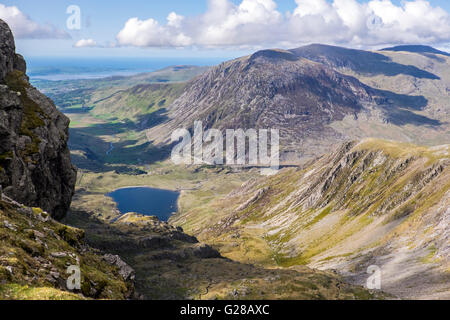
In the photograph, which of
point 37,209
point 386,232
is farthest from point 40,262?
point 386,232

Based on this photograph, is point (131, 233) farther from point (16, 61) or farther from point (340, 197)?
point (340, 197)

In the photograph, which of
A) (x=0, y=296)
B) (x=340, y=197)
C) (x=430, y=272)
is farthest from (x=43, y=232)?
(x=340, y=197)

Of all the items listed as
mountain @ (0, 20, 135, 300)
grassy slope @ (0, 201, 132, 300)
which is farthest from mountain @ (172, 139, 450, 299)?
mountain @ (0, 20, 135, 300)

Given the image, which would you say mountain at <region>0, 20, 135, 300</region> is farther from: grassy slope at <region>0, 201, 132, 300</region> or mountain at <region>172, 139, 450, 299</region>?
mountain at <region>172, 139, 450, 299</region>

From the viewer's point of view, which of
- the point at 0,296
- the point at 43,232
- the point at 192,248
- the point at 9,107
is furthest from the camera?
the point at 192,248

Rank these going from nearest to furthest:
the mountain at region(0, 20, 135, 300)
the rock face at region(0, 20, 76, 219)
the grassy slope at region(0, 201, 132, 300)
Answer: the grassy slope at region(0, 201, 132, 300), the mountain at region(0, 20, 135, 300), the rock face at region(0, 20, 76, 219)

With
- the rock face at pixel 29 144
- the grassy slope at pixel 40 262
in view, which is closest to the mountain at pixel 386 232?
the grassy slope at pixel 40 262

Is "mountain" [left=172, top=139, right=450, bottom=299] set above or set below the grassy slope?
below

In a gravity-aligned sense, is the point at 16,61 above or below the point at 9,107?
above

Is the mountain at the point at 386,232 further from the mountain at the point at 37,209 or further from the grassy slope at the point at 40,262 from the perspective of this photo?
the mountain at the point at 37,209
